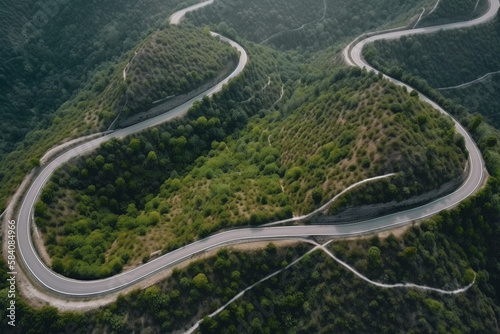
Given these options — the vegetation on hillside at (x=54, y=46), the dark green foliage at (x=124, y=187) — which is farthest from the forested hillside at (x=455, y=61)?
the vegetation on hillside at (x=54, y=46)

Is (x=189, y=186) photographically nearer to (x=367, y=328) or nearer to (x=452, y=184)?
(x=367, y=328)

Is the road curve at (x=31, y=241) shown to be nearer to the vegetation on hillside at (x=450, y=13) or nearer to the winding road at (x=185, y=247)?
the winding road at (x=185, y=247)

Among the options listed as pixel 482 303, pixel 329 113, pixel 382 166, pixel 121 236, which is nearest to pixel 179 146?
pixel 121 236

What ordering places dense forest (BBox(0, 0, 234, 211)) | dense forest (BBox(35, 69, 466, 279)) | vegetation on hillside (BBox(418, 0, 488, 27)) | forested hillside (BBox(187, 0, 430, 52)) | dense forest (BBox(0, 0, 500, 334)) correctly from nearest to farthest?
1. dense forest (BBox(0, 0, 500, 334))
2. dense forest (BBox(35, 69, 466, 279))
3. dense forest (BBox(0, 0, 234, 211))
4. vegetation on hillside (BBox(418, 0, 488, 27))
5. forested hillside (BBox(187, 0, 430, 52))

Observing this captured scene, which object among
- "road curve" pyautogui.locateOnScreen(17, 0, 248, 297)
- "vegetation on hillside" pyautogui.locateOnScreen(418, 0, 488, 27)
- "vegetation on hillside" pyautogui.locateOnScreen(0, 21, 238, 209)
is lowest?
"vegetation on hillside" pyautogui.locateOnScreen(418, 0, 488, 27)

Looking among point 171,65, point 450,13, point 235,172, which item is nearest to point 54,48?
point 171,65

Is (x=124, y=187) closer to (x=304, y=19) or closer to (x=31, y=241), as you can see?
(x=31, y=241)

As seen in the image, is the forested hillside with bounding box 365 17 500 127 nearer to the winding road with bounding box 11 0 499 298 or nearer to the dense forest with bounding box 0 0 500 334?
the dense forest with bounding box 0 0 500 334

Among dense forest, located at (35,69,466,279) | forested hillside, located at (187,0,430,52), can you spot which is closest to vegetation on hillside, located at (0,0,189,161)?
forested hillside, located at (187,0,430,52)
